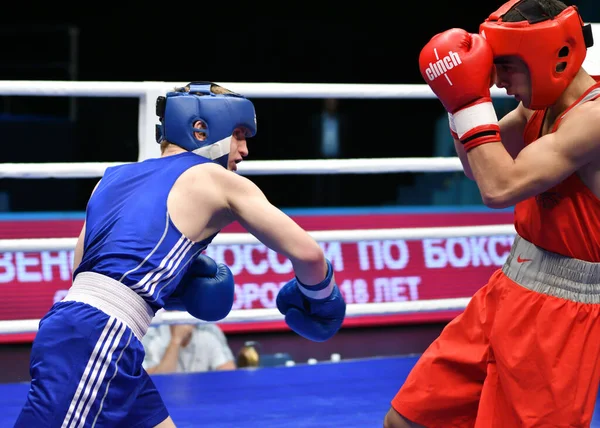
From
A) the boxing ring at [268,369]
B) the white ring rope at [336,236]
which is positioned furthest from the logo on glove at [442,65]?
the white ring rope at [336,236]

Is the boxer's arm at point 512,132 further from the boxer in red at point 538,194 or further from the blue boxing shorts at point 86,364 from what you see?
the blue boxing shorts at point 86,364

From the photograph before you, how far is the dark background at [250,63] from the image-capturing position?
6578 millimetres

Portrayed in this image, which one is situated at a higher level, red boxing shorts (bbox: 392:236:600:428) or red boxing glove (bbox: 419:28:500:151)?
red boxing glove (bbox: 419:28:500:151)

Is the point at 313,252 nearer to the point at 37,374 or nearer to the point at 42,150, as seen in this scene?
the point at 37,374

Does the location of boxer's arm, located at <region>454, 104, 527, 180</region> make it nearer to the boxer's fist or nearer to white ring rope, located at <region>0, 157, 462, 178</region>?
the boxer's fist

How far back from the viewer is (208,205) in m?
1.81

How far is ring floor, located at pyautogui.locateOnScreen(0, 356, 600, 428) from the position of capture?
103 inches

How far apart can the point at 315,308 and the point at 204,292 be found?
0.80 feet

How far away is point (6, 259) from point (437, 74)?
3614 mm

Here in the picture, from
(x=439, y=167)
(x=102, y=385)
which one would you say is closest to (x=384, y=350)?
(x=439, y=167)

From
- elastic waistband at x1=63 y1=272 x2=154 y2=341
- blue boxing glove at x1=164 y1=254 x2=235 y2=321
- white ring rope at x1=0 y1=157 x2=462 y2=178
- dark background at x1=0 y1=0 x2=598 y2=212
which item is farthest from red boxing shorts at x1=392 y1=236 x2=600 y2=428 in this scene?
dark background at x1=0 y1=0 x2=598 y2=212

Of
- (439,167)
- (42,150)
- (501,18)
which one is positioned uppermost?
(501,18)

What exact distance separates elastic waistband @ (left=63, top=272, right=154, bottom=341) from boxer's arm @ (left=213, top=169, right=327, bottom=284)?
10.7 inches

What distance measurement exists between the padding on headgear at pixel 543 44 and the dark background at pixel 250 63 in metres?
4.71
